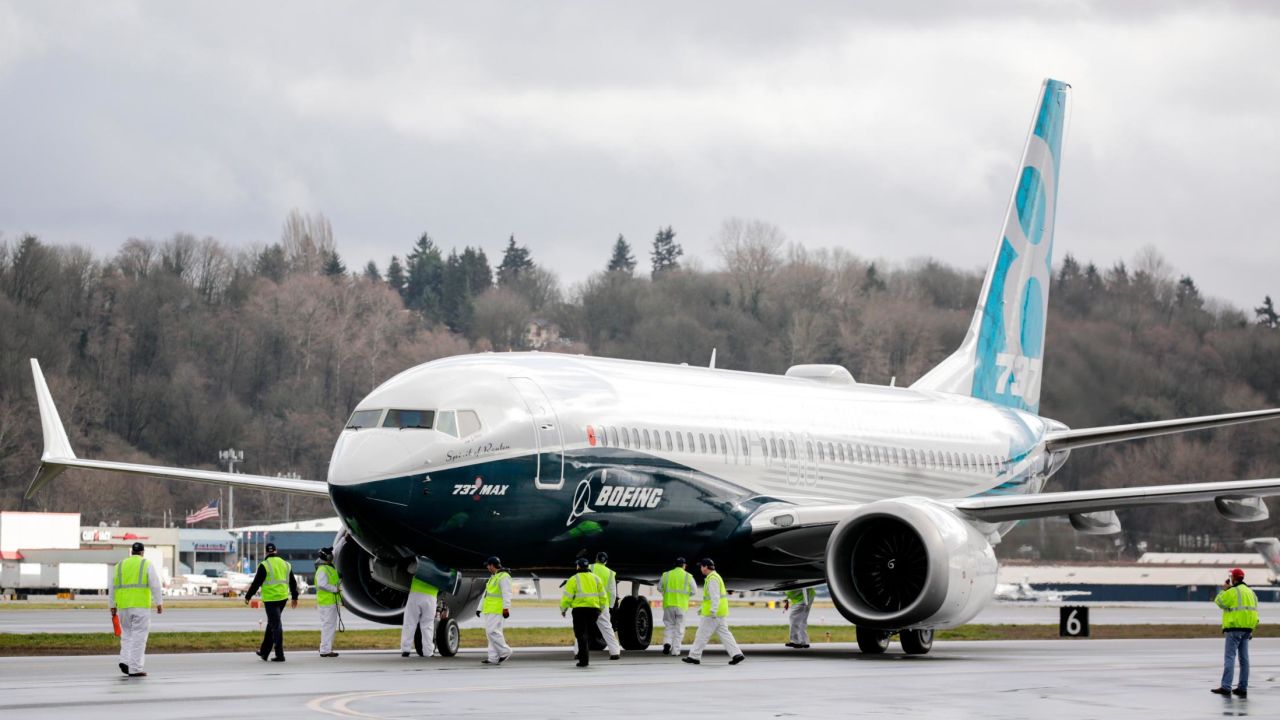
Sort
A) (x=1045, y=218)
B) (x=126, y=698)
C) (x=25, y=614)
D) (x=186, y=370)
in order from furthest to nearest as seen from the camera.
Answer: (x=186, y=370) → (x=25, y=614) → (x=1045, y=218) → (x=126, y=698)

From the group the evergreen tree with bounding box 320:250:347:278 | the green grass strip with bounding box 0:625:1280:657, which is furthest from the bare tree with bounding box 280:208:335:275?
the green grass strip with bounding box 0:625:1280:657

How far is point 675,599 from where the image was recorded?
25.4 meters

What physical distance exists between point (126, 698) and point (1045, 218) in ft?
84.0

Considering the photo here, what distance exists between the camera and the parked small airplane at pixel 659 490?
2308 cm

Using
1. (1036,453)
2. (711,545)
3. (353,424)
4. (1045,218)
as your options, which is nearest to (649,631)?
(711,545)

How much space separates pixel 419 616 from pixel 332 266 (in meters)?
106

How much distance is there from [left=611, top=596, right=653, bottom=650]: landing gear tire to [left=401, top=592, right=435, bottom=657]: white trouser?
3.54 metres

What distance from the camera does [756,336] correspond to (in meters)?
107

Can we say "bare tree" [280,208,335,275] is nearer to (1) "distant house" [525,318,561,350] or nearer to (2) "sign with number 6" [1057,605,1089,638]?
(1) "distant house" [525,318,561,350]

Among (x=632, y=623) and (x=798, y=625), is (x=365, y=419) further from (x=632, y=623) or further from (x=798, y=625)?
(x=798, y=625)

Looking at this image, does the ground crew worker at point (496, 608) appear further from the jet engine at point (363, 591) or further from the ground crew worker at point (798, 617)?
the ground crew worker at point (798, 617)

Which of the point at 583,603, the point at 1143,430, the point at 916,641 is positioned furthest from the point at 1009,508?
the point at 583,603

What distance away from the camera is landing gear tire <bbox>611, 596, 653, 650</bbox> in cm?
2700

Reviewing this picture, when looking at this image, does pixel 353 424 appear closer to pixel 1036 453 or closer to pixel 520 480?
pixel 520 480
